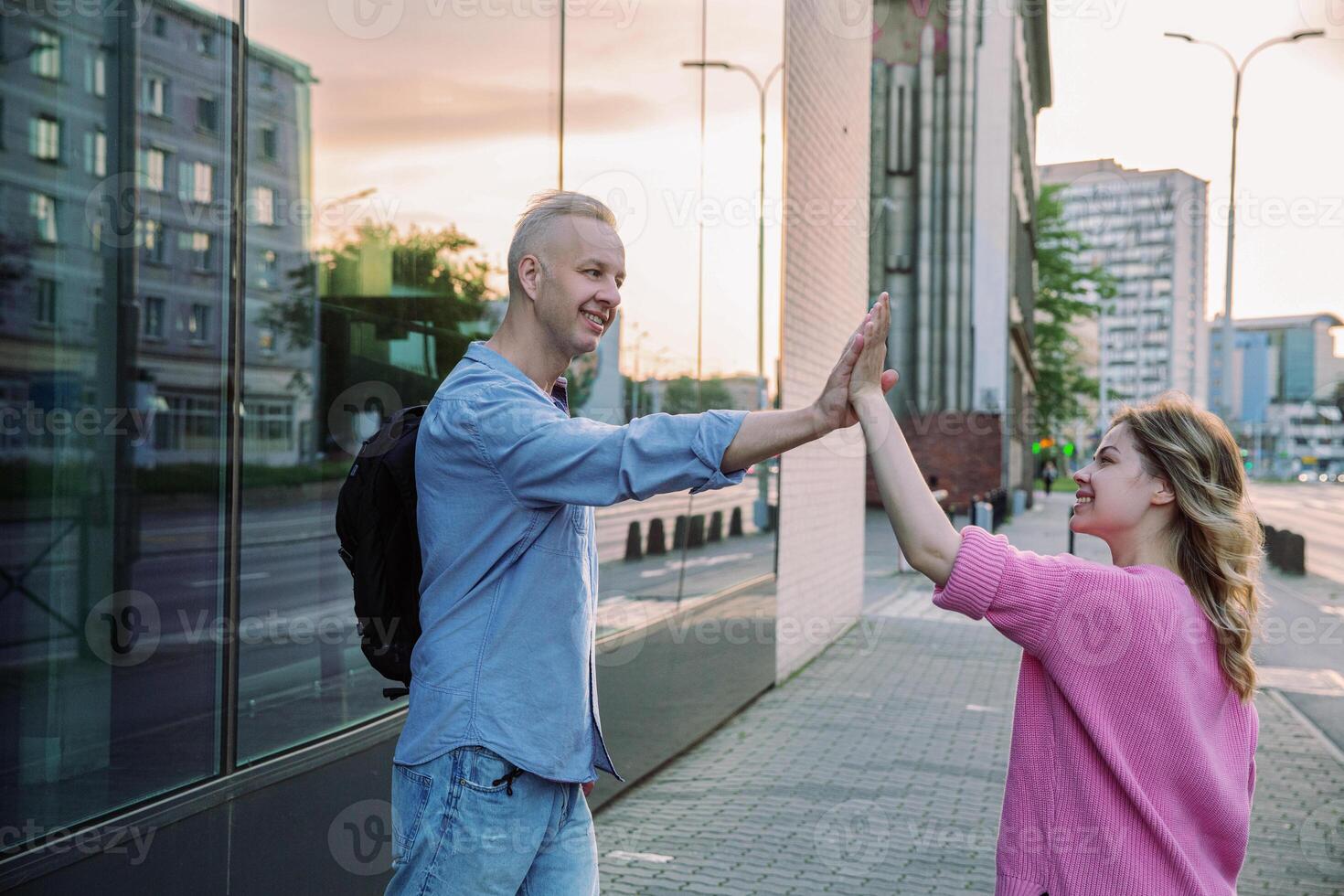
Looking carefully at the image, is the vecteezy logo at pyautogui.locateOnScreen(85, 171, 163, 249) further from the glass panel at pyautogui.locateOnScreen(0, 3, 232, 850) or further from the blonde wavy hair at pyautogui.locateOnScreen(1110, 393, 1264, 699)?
the blonde wavy hair at pyautogui.locateOnScreen(1110, 393, 1264, 699)

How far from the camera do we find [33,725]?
11.2 ft

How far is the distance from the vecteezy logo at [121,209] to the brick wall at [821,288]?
21.9ft

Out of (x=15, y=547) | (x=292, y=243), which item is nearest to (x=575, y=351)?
A: (x=15, y=547)

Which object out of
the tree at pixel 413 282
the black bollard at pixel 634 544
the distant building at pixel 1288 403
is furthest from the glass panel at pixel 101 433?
the distant building at pixel 1288 403

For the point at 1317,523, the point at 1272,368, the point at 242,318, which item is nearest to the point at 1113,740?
the point at 242,318

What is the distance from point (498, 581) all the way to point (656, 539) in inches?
215

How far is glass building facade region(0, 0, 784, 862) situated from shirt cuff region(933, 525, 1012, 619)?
7.24 ft

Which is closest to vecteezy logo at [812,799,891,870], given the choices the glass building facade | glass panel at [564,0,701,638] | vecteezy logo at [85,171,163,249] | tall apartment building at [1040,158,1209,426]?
the glass building facade

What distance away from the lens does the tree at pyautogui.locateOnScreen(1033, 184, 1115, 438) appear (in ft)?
174

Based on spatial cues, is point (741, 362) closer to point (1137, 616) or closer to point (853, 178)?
point (853, 178)

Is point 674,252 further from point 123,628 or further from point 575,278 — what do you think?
point 575,278

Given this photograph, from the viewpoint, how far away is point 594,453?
6.73 feet

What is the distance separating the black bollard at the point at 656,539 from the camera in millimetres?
7578

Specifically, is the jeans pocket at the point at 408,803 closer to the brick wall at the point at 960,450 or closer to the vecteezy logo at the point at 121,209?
the vecteezy logo at the point at 121,209
